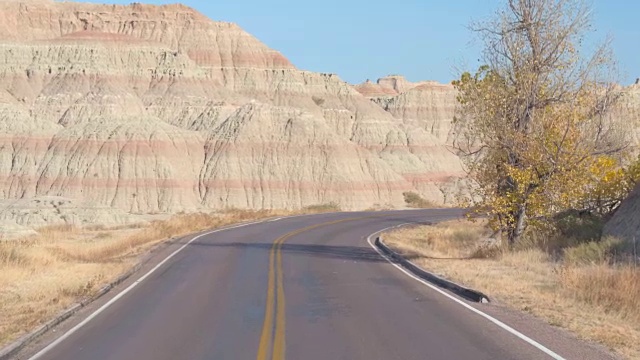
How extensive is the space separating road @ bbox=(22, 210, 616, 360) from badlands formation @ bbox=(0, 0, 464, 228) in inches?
1378

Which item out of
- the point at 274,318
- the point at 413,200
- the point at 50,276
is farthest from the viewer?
the point at 413,200

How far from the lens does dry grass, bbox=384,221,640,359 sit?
11398mm

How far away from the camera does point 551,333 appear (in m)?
11.0

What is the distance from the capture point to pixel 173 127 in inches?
3305

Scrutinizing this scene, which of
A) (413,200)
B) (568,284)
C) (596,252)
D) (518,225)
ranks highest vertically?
(413,200)

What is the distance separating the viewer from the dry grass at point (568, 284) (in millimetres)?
11398

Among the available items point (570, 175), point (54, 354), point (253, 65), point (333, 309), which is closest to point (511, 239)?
point (570, 175)

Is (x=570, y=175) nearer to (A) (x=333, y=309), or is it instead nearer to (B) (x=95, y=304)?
(A) (x=333, y=309)

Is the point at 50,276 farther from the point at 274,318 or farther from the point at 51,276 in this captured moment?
the point at 274,318

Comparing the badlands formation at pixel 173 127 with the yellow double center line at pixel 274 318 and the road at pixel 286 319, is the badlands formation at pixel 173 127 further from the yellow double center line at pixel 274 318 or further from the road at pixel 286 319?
the yellow double center line at pixel 274 318

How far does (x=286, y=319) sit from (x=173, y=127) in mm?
73724

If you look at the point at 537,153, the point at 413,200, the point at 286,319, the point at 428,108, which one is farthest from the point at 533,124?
the point at 428,108

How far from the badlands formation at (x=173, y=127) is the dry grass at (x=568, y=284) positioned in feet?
122

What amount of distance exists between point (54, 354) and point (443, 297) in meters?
7.62
